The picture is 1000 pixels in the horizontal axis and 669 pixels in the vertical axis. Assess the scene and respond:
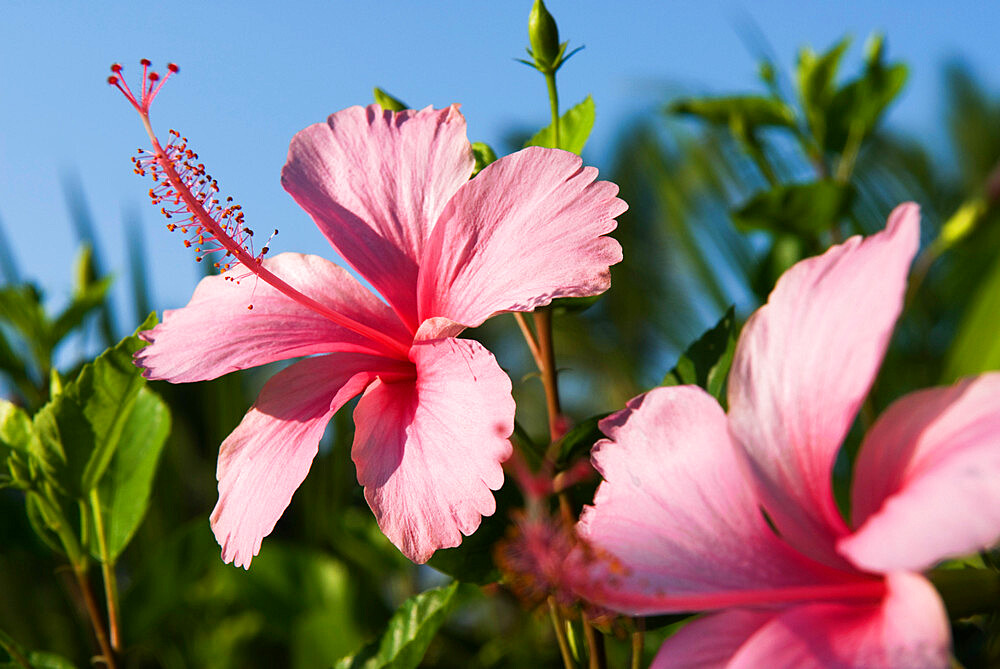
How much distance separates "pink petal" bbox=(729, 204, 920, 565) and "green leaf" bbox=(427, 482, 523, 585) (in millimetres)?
278

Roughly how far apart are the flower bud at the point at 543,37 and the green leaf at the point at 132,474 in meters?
0.61

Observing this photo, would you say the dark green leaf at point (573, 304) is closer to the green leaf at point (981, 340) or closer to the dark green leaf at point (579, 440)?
the dark green leaf at point (579, 440)

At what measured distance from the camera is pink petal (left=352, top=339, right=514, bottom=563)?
60 cm

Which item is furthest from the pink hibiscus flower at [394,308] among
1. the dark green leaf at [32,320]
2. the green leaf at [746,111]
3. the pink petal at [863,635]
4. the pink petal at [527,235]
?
the green leaf at [746,111]

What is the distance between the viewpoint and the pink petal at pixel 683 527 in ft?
1.67

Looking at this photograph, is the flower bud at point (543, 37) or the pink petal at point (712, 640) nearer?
the pink petal at point (712, 640)

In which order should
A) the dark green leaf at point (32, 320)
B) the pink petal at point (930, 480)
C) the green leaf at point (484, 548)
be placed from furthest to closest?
the dark green leaf at point (32, 320), the green leaf at point (484, 548), the pink petal at point (930, 480)

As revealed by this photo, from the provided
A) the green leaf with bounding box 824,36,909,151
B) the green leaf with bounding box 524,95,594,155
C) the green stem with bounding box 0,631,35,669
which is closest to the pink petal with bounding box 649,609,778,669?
the green leaf with bounding box 524,95,594,155

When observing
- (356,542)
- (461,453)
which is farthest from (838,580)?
(356,542)

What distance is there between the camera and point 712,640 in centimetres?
50

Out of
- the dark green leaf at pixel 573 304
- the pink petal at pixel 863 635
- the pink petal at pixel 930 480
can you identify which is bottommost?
the pink petal at pixel 863 635

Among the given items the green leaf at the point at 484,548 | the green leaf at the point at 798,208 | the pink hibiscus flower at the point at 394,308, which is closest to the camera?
the pink hibiscus flower at the point at 394,308

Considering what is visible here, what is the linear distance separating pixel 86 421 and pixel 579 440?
0.52 meters

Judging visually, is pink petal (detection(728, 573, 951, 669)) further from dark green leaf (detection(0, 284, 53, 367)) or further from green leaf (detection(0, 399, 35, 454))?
dark green leaf (detection(0, 284, 53, 367))
